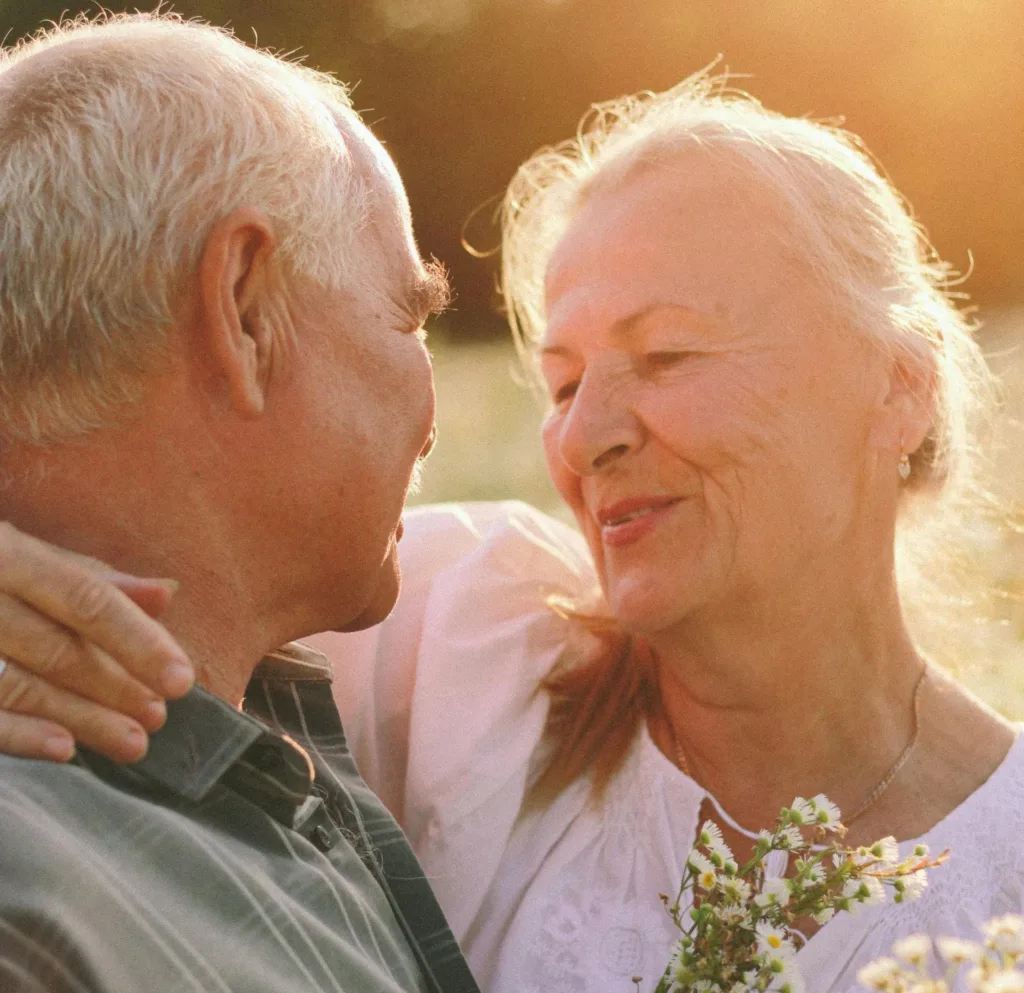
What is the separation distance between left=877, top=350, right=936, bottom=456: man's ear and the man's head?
4.01ft

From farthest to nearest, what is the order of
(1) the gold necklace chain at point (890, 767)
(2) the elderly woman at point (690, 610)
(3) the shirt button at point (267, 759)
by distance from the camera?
(1) the gold necklace chain at point (890, 767), (2) the elderly woman at point (690, 610), (3) the shirt button at point (267, 759)

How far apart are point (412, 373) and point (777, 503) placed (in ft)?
3.07

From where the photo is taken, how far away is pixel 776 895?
1889mm

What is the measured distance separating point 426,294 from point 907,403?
4.15ft

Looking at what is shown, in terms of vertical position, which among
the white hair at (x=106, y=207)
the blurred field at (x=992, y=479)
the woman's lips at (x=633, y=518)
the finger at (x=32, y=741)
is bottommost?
the blurred field at (x=992, y=479)

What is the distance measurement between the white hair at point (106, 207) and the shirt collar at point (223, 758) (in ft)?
1.47

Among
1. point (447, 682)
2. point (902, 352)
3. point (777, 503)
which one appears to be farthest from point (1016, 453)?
point (447, 682)

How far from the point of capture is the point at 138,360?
1.98 meters

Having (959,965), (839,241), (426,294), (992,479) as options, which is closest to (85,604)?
(426,294)

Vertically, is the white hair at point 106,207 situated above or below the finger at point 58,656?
above

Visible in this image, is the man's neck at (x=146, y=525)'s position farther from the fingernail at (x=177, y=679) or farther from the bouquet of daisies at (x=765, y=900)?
the bouquet of daisies at (x=765, y=900)

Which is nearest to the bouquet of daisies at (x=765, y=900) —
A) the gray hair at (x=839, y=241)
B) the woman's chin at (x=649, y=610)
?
the woman's chin at (x=649, y=610)

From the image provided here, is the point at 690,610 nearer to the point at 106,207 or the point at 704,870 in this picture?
the point at 704,870

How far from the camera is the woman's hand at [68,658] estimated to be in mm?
1779
